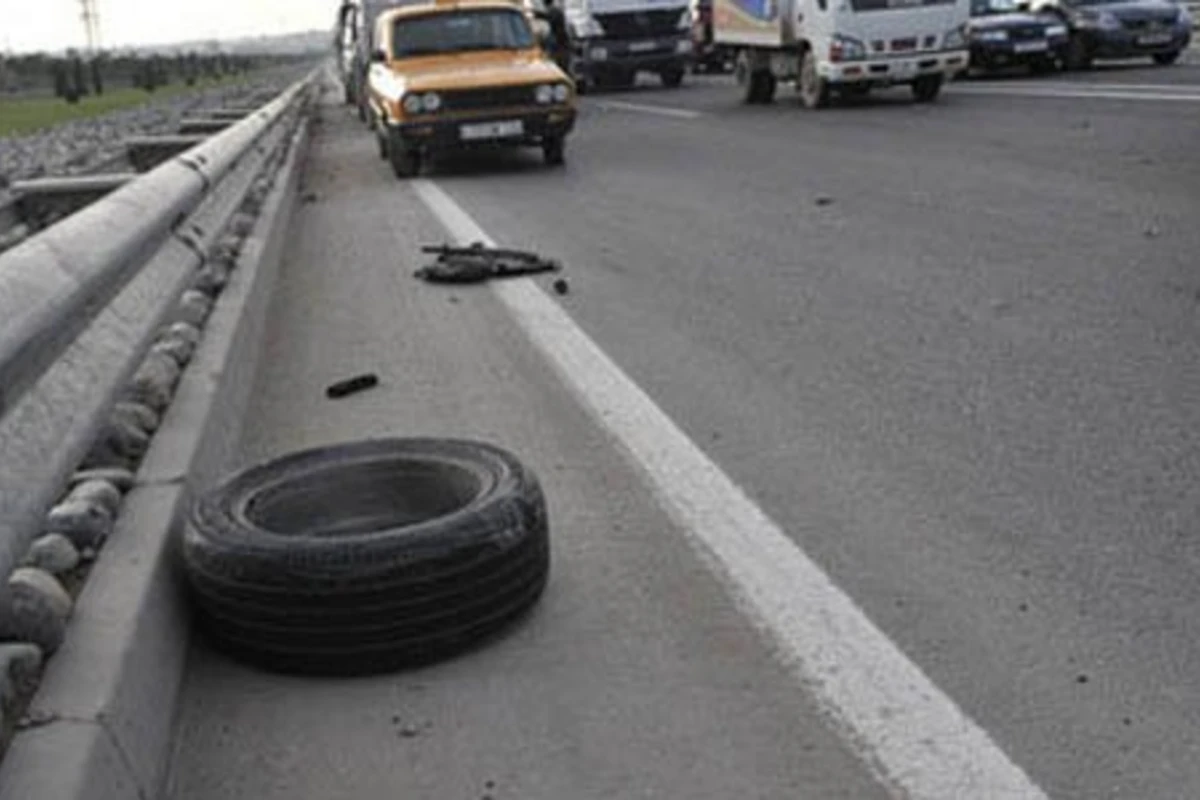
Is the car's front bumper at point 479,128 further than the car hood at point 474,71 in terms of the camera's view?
No

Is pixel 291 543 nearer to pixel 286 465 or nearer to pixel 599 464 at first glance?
pixel 286 465

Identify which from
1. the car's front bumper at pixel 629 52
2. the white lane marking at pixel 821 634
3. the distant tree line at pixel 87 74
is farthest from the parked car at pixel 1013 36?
the distant tree line at pixel 87 74

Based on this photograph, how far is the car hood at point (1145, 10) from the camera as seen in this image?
2770 cm

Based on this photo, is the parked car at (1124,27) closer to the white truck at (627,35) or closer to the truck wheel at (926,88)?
the truck wheel at (926,88)

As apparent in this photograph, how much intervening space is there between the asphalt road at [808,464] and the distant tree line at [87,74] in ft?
151

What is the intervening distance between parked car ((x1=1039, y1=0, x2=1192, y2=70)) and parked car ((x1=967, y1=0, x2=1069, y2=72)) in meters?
0.24

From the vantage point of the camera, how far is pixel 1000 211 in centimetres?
1188

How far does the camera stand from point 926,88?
82.1ft

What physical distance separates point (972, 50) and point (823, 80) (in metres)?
6.15

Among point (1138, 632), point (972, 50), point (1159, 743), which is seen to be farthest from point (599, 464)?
point (972, 50)

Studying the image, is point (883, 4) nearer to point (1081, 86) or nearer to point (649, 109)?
point (1081, 86)

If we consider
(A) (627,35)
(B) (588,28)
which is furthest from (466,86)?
(A) (627,35)

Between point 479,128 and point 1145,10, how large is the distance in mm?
14950

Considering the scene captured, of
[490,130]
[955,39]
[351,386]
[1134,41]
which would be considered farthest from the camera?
[1134,41]
